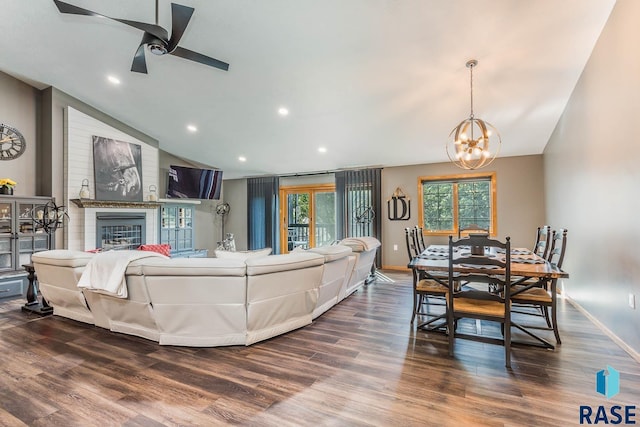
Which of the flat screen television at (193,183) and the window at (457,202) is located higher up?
the flat screen television at (193,183)

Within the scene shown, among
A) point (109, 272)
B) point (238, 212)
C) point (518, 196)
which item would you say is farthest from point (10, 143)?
point (518, 196)

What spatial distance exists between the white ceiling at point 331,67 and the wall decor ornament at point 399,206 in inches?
36.3

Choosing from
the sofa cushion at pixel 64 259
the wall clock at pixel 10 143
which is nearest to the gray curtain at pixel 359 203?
the sofa cushion at pixel 64 259

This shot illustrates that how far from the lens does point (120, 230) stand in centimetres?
612

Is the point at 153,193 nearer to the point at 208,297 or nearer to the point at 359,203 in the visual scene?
the point at 359,203

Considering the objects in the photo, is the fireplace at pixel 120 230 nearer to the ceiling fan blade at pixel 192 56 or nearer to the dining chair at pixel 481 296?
the ceiling fan blade at pixel 192 56

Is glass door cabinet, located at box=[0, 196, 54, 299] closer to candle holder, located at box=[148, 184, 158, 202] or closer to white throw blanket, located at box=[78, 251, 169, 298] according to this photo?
candle holder, located at box=[148, 184, 158, 202]

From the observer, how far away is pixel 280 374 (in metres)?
2.30

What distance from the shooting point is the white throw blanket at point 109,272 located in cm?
279

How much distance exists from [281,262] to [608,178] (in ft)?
11.2

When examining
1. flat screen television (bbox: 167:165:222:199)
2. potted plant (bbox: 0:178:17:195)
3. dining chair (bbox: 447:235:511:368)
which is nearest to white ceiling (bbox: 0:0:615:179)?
flat screen television (bbox: 167:165:222:199)

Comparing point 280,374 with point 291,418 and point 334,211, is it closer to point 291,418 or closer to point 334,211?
point 291,418

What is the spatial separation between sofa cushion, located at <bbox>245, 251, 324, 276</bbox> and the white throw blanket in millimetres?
923

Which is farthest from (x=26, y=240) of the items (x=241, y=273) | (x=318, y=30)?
(x=318, y=30)
